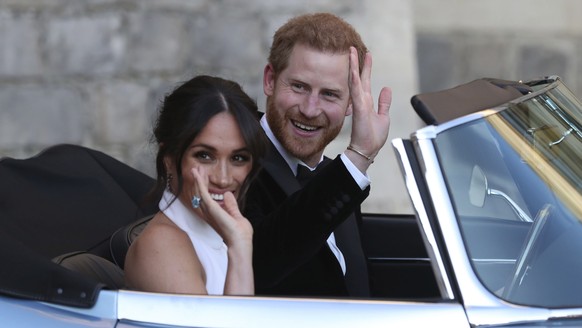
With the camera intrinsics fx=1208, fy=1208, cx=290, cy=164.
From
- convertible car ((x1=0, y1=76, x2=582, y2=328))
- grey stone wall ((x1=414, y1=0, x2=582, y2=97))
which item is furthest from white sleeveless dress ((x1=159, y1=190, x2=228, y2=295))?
grey stone wall ((x1=414, y1=0, x2=582, y2=97))

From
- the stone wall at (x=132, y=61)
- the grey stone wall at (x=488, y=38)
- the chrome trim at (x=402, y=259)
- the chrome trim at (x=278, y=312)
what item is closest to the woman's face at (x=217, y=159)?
the chrome trim at (x=278, y=312)

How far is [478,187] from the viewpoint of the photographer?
9.64 feet

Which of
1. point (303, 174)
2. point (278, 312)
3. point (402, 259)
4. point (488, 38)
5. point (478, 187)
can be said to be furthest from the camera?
point (488, 38)

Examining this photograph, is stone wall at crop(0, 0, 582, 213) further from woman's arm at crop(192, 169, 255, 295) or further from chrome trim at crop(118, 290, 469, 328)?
chrome trim at crop(118, 290, 469, 328)

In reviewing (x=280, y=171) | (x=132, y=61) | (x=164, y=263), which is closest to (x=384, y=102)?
(x=280, y=171)

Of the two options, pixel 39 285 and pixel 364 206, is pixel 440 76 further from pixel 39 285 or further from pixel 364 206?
pixel 39 285

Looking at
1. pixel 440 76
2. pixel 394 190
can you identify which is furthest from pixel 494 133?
pixel 440 76

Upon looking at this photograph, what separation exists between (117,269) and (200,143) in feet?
1.77

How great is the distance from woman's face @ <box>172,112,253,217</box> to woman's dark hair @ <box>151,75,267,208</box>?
15 millimetres

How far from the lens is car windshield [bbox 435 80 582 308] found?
8.91 feet

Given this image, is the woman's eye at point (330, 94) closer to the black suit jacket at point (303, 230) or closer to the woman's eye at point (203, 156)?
the black suit jacket at point (303, 230)

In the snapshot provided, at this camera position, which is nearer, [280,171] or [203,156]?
[203,156]

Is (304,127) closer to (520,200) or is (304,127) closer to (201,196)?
(201,196)

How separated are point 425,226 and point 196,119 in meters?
0.73
